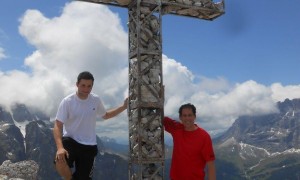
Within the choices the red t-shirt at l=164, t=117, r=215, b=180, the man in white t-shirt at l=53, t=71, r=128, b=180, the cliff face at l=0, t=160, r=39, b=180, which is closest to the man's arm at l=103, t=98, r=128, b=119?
the man in white t-shirt at l=53, t=71, r=128, b=180

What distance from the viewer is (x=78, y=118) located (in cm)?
879

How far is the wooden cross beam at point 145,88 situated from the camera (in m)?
13.7

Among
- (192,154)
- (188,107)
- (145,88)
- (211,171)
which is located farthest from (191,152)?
(145,88)

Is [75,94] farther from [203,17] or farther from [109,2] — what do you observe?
[203,17]

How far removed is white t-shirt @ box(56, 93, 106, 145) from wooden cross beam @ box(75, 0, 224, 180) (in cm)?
474

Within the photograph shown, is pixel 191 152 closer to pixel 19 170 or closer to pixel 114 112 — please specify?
pixel 114 112

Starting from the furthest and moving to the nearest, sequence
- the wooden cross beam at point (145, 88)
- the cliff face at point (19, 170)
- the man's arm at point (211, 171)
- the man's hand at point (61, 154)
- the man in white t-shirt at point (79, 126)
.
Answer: the cliff face at point (19, 170)
the wooden cross beam at point (145, 88)
the man's arm at point (211, 171)
the man in white t-shirt at point (79, 126)
the man's hand at point (61, 154)

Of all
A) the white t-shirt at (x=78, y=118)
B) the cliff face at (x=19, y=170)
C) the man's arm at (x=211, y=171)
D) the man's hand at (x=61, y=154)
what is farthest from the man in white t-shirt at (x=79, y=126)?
the cliff face at (x=19, y=170)

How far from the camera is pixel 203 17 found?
1636 centimetres

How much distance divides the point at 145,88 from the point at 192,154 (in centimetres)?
507

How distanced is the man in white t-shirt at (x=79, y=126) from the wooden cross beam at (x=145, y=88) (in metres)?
4.67

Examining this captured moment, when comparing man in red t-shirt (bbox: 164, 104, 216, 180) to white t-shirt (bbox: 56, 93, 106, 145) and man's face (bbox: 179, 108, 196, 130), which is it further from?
white t-shirt (bbox: 56, 93, 106, 145)

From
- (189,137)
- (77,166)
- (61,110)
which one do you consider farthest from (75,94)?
(189,137)

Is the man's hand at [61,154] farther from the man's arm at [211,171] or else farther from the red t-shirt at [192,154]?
the man's arm at [211,171]
